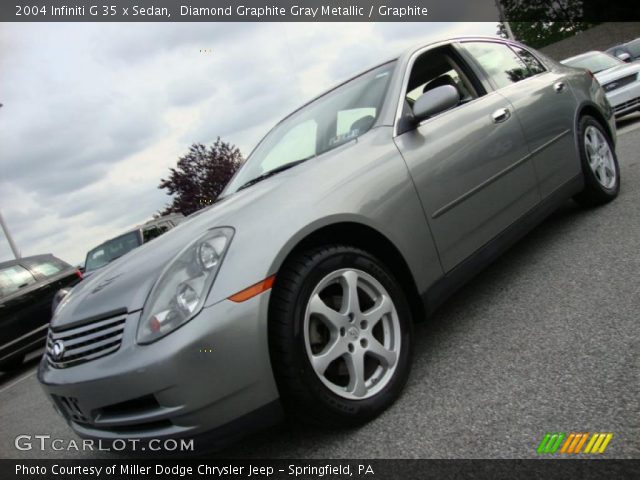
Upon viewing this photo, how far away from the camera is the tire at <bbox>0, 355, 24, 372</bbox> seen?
6465 millimetres

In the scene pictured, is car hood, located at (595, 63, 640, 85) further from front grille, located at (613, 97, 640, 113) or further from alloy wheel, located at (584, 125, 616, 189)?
alloy wheel, located at (584, 125, 616, 189)

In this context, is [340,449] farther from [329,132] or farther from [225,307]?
[329,132]

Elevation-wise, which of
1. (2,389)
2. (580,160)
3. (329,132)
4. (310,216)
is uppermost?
(329,132)

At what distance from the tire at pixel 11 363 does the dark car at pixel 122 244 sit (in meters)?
1.78

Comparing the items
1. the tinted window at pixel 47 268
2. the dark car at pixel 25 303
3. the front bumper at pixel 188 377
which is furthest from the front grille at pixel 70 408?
the tinted window at pixel 47 268

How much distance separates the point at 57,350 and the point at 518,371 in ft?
6.45

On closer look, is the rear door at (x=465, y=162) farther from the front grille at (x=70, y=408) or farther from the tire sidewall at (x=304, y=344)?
the front grille at (x=70, y=408)

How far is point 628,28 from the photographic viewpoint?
31500 mm

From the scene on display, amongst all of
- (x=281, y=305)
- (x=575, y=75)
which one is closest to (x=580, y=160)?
(x=575, y=75)

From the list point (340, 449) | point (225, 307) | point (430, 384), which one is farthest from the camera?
point (430, 384)

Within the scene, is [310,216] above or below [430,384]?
above

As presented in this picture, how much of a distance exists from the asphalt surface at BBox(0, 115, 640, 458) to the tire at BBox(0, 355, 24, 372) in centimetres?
331

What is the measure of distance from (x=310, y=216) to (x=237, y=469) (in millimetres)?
1107

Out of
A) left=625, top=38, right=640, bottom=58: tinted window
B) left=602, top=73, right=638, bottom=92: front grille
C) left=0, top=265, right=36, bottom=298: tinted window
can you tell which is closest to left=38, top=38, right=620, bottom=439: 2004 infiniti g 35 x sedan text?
left=0, top=265, right=36, bottom=298: tinted window
